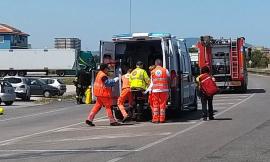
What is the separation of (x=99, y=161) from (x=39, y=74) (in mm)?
75959

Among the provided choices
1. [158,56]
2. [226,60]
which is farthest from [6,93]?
[158,56]

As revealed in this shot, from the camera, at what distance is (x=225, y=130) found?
1448 cm

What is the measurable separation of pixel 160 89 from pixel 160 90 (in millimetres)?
28

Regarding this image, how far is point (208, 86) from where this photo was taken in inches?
689

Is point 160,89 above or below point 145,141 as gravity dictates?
above

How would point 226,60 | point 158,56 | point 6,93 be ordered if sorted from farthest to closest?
point 226,60, point 6,93, point 158,56

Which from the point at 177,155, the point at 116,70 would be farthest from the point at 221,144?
the point at 116,70

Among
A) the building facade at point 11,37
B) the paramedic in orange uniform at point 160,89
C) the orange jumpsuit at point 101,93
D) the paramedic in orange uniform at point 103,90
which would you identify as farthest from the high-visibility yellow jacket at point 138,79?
the building facade at point 11,37

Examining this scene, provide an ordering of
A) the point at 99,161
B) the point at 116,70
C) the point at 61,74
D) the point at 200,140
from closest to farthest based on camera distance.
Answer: the point at 99,161 → the point at 200,140 → the point at 116,70 → the point at 61,74

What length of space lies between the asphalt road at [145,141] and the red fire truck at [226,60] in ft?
50.1

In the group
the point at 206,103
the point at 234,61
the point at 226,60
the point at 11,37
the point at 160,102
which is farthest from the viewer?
the point at 11,37

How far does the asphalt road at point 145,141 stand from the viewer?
10.6 metres

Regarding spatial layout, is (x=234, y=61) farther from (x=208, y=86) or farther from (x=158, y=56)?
(x=208, y=86)

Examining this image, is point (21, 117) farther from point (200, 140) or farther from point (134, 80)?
point (200, 140)
